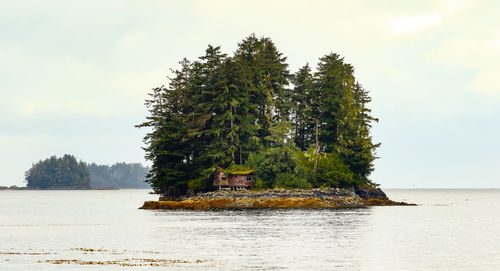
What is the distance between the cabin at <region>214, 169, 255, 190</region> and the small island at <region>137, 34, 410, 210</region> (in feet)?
0.51

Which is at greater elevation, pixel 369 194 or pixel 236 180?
pixel 236 180

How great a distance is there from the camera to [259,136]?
105 meters

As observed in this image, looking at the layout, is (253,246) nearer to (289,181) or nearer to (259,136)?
(289,181)

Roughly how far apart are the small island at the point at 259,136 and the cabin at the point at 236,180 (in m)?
0.16

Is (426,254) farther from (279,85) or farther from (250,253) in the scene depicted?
(279,85)

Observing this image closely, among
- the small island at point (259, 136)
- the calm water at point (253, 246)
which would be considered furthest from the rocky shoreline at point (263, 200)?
the calm water at point (253, 246)

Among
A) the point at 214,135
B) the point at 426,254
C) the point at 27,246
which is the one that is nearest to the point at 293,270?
the point at 426,254

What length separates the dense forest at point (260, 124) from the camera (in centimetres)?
9819

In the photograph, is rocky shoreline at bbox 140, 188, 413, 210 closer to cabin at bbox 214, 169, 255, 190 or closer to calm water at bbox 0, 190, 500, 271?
cabin at bbox 214, 169, 255, 190

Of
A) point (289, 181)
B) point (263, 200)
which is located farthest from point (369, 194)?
point (263, 200)

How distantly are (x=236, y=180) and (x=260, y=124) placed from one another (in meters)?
13.4

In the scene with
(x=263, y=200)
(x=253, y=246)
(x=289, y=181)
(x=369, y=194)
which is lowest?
(x=253, y=246)

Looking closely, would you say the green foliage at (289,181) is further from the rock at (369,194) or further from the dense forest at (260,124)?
the rock at (369,194)

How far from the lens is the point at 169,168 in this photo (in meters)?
103
